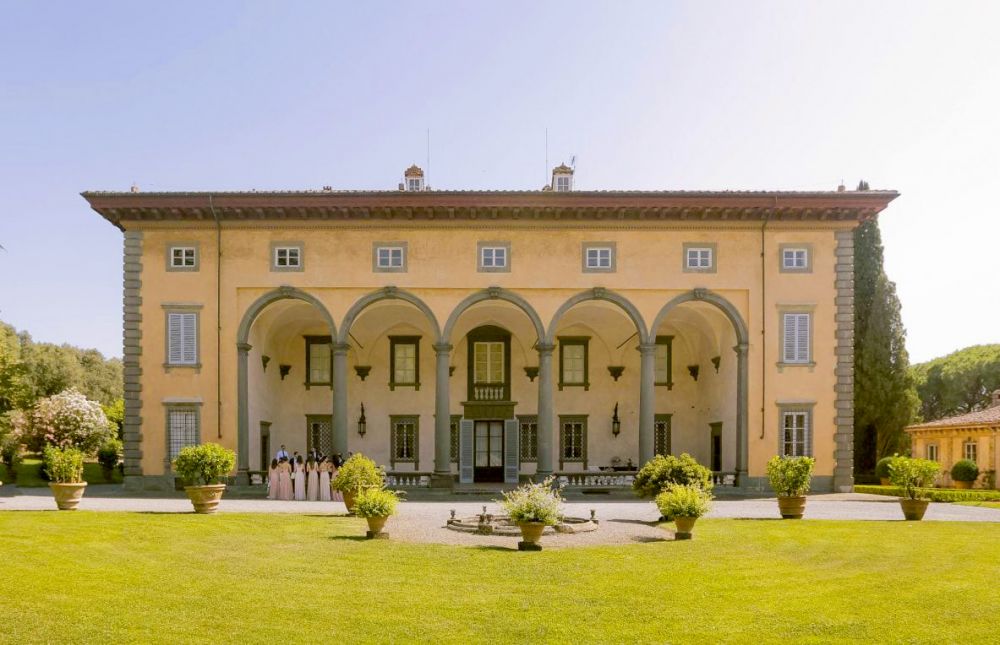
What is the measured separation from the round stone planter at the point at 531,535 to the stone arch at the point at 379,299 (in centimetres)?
1509

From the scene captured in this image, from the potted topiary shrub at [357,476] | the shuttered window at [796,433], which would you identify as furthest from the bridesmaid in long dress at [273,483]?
the shuttered window at [796,433]

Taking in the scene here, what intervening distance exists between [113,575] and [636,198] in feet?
71.1

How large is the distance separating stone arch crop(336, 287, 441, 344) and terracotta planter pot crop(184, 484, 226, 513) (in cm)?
1011

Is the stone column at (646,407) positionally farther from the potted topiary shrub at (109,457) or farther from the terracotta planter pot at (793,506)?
the potted topiary shrub at (109,457)

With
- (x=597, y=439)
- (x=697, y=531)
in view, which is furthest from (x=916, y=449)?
(x=697, y=531)

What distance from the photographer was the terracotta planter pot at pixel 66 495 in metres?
19.5

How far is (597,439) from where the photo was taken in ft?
115

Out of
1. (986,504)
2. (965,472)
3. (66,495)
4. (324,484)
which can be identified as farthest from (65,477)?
(965,472)

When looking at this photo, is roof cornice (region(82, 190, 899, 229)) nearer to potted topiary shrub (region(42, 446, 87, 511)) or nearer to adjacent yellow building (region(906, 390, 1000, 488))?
potted topiary shrub (region(42, 446, 87, 511))

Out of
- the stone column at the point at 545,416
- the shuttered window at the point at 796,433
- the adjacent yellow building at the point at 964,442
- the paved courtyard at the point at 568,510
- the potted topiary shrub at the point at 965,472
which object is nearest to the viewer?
the paved courtyard at the point at 568,510

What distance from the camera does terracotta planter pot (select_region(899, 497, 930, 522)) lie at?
19891 millimetres

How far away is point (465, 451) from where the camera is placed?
3350cm

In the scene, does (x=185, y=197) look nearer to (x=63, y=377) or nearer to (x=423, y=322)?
(x=423, y=322)

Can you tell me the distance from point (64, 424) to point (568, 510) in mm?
34584
